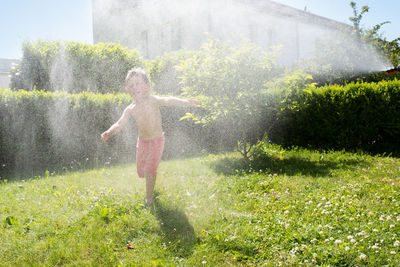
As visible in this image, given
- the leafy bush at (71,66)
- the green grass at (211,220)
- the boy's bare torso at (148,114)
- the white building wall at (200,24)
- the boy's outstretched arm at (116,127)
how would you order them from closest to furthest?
1. the green grass at (211,220)
2. the boy's outstretched arm at (116,127)
3. the boy's bare torso at (148,114)
4. the leafy bush at (71,66)
5. the white building wall at (200,24)

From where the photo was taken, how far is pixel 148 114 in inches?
171

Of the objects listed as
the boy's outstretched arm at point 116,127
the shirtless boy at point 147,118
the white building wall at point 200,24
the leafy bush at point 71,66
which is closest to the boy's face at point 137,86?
the shirtless boy at point 147,118

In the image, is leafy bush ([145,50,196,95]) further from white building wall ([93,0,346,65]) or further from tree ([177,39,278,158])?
tree ([177,39,278,158])

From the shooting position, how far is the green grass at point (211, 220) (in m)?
3.08

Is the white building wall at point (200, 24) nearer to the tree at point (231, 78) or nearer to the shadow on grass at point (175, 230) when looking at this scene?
the tree at point (231, 78)

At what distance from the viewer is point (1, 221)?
4098 millimetres

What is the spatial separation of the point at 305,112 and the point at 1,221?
304 inches

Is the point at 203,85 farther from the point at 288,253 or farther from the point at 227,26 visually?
the point at 227,26

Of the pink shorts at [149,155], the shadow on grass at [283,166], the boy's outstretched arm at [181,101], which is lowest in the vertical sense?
the shadow on grass at [283,166]

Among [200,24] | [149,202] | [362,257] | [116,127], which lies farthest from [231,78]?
[200,24]

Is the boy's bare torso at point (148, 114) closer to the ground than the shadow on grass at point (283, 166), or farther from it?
farther from it

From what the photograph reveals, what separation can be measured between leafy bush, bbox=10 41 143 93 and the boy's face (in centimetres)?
1086

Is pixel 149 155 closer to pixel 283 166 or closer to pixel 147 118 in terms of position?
pixel 147 118

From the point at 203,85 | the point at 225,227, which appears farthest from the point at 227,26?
the point at 225,227
